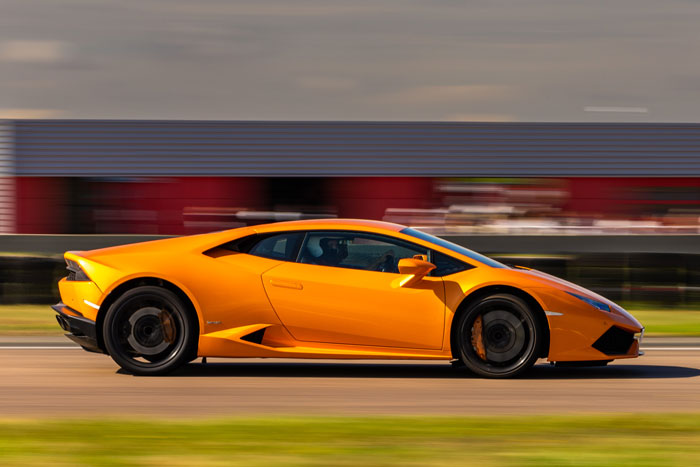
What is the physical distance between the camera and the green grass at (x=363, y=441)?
4.66 m

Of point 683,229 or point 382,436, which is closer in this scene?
point 382,436

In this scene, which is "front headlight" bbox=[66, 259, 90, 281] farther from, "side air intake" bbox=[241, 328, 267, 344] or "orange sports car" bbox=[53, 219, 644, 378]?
"side air intake" bbox=[241, 328, 267, 344]

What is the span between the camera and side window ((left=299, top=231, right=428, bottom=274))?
289 inches

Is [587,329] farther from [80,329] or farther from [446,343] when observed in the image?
[80,329]

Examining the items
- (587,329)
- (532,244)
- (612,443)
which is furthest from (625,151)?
(612,443)

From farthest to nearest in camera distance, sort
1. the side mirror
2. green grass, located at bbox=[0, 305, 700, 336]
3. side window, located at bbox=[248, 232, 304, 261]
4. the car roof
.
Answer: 1. green grass, located at bbox=[0, 305, 700, 336]
2. the car roof
3. side window, located at bbox=[248, 232, 304, 261]
4. the side mirror

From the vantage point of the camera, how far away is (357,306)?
7168 millimetres

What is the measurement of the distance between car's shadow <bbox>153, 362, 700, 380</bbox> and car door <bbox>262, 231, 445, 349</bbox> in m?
0.47

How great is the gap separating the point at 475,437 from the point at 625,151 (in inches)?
851

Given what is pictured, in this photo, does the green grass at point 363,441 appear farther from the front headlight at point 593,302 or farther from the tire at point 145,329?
the tire at point 145,329

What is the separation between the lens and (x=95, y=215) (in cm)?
2575

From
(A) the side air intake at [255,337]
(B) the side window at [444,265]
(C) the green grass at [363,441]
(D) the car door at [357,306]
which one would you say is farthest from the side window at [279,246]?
(C) the green grass at [363,441]

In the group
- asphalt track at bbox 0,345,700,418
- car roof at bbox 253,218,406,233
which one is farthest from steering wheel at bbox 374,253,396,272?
asphalt track at bbox 0,345,700,418

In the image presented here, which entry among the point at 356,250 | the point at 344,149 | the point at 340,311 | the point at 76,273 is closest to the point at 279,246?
the point at 356,250
